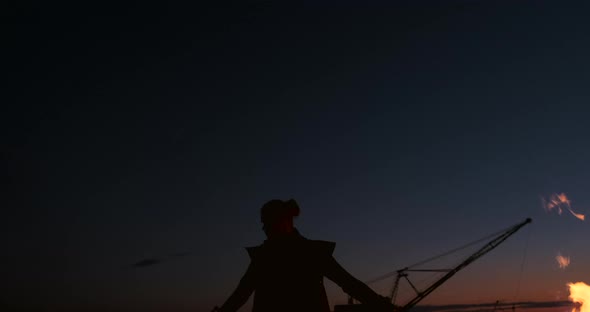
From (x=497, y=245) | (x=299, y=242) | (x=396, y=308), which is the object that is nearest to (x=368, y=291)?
(x=396, y=308)

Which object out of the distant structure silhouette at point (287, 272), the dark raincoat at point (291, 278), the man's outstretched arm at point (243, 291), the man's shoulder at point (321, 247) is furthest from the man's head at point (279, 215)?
the man's outstretched arm at point (243, 291)

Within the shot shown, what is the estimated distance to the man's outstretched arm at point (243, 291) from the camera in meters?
5.56

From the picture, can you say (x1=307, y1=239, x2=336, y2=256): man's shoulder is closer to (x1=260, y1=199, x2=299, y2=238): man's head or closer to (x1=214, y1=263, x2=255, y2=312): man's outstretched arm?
(x1=260, y1=199, x2=299, y2=238): man's head

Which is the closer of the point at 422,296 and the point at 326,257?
the point at 326,257

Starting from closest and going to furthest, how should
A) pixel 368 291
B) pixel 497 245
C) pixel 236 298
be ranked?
pixel 368 291, pixel 236 298, pixel 497 245

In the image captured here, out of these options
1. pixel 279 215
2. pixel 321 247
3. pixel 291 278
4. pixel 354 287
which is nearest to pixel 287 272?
pixel 291 278

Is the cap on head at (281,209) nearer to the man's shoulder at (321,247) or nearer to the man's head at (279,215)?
the man's head at (279,215)

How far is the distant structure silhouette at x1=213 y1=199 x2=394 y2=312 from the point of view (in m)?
5.39

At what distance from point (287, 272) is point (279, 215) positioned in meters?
0.59

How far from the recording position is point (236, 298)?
18.3 ft

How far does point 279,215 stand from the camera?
547 cm

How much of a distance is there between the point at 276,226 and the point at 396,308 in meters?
1.42

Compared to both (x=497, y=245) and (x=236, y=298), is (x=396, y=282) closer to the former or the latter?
(x=497, y=245)

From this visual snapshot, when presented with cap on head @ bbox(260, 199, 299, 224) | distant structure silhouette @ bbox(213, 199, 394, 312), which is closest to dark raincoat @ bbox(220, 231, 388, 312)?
distant structure silhouette @ bbox(213, 199, 394, 312)
